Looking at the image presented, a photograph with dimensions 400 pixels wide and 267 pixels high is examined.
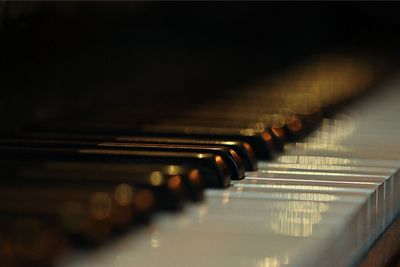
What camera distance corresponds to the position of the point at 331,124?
207 centimetres

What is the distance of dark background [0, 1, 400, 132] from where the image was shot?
5.75 feet

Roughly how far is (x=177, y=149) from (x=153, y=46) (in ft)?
3.75

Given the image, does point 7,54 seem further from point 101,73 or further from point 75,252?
point 75,252

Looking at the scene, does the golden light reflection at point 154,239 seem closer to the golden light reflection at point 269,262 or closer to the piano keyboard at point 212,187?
the piano keyboard at point 212,187

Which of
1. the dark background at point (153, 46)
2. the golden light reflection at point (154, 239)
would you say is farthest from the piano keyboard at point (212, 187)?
the dark background at point (153, 46)

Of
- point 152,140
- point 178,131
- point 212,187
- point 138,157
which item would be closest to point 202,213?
point 212,187

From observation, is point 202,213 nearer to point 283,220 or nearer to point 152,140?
point 283,220

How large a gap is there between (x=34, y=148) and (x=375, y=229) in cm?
47

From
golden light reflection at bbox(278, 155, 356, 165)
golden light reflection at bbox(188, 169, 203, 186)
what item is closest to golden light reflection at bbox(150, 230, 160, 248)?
golden light reflection at bbox(188, 169, 203, 186)

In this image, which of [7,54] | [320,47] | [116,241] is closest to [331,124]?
[7,54]

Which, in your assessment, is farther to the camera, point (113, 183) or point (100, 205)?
point (113, 183)

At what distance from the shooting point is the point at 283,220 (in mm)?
1162

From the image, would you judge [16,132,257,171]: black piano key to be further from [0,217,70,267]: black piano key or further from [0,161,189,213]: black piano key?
[0,217,70,267]: black piano key

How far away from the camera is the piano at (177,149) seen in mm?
1022
